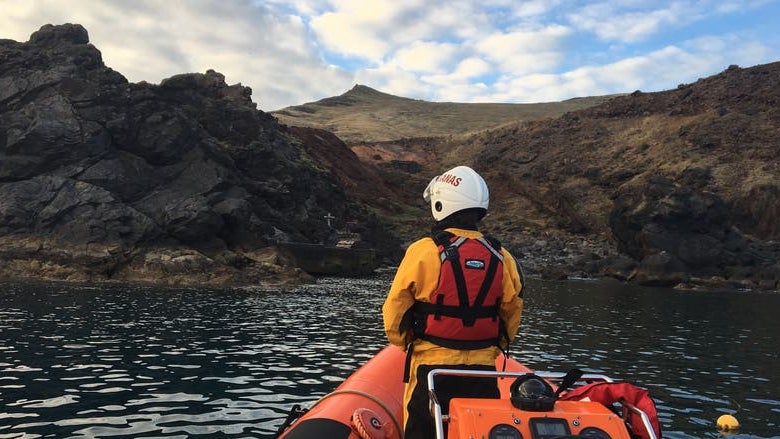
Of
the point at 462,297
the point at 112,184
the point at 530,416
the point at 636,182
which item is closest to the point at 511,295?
the point at 462,297

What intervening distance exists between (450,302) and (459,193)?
911mm

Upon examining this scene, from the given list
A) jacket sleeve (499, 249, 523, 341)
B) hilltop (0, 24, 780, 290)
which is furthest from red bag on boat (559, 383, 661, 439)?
hilltop (0, 24, 780, 290)

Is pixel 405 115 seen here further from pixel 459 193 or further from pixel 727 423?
pixel 459 193

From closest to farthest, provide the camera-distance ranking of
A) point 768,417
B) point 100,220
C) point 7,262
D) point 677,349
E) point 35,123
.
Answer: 1. point 768,417
2. point 677,349
3. point 7,262
4. point 100,220
5. point 35,123

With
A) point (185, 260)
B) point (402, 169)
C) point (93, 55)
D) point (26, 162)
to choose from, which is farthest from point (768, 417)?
point (402, 169)

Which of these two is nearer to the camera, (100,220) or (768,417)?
(768,417)

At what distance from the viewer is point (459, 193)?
187 inches

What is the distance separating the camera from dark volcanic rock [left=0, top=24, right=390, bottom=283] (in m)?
35.4

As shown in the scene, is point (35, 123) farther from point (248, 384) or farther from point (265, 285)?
point (248, 384)

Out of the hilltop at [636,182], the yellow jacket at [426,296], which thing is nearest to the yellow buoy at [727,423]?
the yellow jacket at [426,296]

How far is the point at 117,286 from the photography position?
30297 mm

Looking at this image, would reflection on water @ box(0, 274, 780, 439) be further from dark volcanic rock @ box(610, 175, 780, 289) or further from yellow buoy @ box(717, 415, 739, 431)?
dark volcanic rock @ box(610, 175, 780, 289)

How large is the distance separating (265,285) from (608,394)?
32.1 metres

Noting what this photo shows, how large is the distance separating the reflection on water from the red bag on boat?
586 cm
